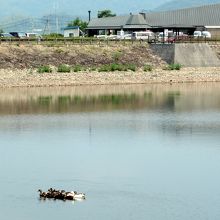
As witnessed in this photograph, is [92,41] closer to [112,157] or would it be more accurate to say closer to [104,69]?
[104,69]

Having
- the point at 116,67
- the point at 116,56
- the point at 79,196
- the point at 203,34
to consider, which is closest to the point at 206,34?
the point at 203,34

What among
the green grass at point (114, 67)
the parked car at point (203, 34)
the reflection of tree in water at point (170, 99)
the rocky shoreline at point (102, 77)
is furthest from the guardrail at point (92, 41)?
the reflection of tree in water at point (170, 99)

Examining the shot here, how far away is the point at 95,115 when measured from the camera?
5597cm

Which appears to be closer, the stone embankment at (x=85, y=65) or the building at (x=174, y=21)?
the stone embankment at (x=85, y=65)

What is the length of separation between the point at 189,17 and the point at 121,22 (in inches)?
369

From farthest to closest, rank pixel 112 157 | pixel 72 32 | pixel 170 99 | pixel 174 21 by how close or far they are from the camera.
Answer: pixel 72 32, pixel 174 21, pixel 170 99, pixel 112 157

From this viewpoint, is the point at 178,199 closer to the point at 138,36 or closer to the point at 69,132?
the point at 69,132

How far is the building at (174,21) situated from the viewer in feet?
373

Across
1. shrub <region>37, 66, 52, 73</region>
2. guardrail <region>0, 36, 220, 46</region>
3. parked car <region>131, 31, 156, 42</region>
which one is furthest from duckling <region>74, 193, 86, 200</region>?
parked car <region>131, 31, 156, 42</region>

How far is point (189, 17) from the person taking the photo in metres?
116

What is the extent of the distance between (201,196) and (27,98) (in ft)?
119

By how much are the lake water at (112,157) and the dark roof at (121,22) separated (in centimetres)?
5042

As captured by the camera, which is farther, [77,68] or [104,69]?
[104,69]

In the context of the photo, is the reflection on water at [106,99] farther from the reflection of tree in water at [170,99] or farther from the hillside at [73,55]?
the hillside at [73,55]
